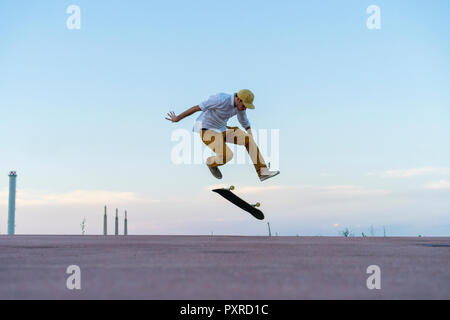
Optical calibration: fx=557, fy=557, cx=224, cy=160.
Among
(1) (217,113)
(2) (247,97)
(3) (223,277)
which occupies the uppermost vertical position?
(2) (247,97)

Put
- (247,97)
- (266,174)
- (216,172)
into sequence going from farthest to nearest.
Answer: (266,174) < (216,172) < (247,97)

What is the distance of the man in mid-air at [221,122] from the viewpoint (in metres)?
11.7

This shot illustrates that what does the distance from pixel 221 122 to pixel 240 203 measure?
8.17ft

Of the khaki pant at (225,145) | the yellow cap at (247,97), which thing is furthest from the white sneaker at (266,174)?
the yellow cap at (247,97)

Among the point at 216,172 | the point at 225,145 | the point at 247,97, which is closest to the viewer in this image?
the point at 247,97

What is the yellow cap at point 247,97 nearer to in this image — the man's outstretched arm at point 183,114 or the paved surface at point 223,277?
the man's outstretched arm at point 183,114

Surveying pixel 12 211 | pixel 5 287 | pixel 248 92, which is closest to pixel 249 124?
pixel 248 92

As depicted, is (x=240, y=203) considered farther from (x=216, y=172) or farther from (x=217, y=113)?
(x=217, y=113)

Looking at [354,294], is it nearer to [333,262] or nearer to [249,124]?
[333,262]

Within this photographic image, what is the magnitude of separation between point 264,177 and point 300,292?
320 inches

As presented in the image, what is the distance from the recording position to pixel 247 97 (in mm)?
11516

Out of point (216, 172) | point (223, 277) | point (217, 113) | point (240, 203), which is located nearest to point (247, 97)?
point (217, 113)

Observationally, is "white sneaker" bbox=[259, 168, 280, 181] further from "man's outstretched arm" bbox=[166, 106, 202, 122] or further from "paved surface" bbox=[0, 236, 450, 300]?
"paved surface" bbox=[0, 236, 450, 300]

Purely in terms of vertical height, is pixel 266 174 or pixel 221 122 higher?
pixel 221 122
